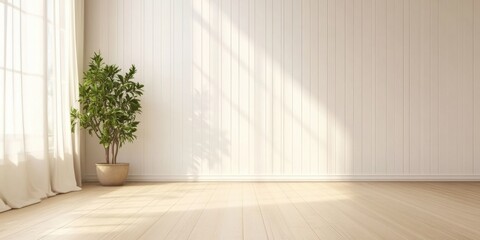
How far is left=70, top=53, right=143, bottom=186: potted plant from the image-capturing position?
5355 millimetres

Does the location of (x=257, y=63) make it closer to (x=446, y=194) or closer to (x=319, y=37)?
(x=319, y=37)

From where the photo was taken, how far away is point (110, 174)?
5.41m

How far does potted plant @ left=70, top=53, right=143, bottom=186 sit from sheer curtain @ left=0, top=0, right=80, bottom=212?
0.18 metres

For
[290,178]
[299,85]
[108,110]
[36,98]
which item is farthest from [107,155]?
[299,85]

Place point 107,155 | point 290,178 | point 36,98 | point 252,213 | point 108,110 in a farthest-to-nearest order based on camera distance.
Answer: point 290,178, point 107,155, point 108,110, point 36,98, point 252,213

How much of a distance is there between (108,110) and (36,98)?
39.5 inches

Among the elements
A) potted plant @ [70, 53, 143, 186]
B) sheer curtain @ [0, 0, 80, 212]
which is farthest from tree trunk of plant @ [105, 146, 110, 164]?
sheer curtain @ [0, 0, 80, 212]

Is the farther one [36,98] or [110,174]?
[110,174]

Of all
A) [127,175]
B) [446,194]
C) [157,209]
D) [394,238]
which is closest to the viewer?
[394,238]

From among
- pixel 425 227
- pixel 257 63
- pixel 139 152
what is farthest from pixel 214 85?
pixel 425 227

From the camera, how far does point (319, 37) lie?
6012 mm

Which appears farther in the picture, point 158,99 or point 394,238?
point 158,99

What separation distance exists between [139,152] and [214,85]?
1.21 metres

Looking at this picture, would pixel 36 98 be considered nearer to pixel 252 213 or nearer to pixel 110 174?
pixel 110 174
